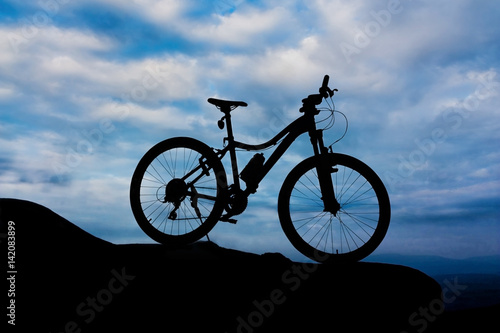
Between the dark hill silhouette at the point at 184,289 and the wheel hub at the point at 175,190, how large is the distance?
821 mm

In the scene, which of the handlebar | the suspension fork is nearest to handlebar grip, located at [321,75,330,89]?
the handlebar

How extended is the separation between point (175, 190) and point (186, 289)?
163 centimetres

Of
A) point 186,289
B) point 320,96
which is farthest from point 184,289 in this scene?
point 320,96

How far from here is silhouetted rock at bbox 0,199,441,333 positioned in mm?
4004

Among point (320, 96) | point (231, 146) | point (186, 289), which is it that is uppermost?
point (320, 96)

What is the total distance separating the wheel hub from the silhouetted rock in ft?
2.92

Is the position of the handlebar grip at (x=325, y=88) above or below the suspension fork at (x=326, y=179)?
above

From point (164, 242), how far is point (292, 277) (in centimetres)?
191

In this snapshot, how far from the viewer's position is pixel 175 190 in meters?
5.63

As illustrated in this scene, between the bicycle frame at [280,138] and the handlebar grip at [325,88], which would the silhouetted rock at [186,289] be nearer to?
the bicycle frame at [280,138]

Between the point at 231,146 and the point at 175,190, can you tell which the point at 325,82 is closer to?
the point at 231,146

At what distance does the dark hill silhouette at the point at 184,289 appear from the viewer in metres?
4.00

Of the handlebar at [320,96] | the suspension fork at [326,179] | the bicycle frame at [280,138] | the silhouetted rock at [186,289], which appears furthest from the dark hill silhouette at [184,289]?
the handlebar at [320,96]

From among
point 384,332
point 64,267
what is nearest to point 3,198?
point 64,267
